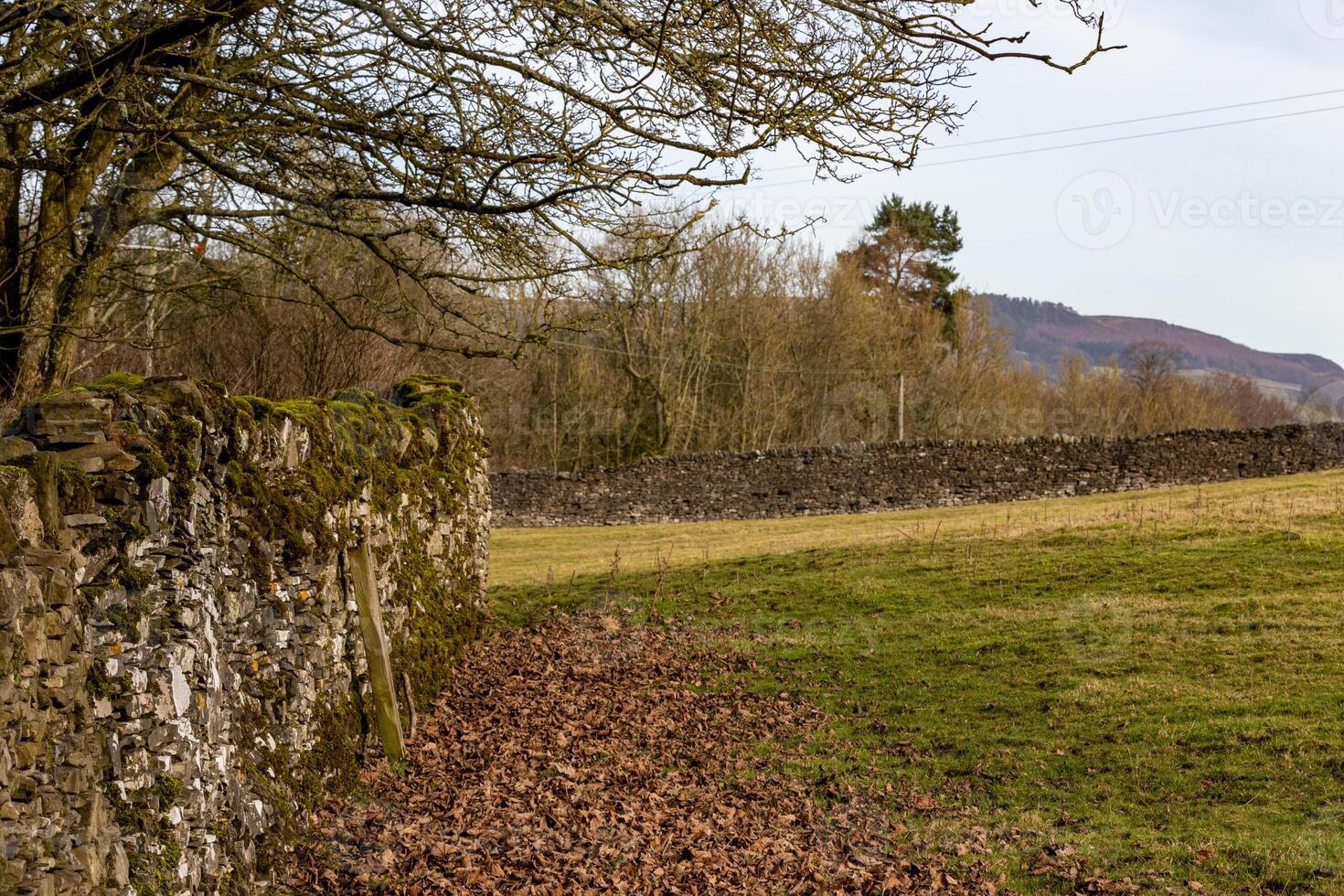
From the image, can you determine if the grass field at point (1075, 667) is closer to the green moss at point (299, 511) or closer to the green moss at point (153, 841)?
the green moss at point (299, 511)

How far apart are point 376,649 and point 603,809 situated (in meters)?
2.14

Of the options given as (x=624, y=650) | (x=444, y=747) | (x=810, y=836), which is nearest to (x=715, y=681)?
(x=624, y=650)

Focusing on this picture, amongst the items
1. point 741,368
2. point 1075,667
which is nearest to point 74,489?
point 1075,667

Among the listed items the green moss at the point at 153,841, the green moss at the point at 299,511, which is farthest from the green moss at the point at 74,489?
the green moss at the point at 153,841

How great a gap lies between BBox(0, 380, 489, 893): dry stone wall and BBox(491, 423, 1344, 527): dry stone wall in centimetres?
2646

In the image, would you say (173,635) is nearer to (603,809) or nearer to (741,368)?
(603,809)

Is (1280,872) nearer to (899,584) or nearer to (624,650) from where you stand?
(624,650)

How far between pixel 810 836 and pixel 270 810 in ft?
11.8

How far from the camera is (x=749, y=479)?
35.3 m

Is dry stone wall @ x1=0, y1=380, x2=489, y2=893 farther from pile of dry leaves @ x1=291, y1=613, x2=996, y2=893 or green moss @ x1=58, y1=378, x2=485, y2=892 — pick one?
pile of dry leaves @ x1=291, y1=613, x2=996, y2=893

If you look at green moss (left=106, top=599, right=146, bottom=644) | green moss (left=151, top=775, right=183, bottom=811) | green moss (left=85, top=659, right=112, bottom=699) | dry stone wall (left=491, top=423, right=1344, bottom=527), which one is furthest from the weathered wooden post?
dry stone wall (left=491, top=423, right=1344, bottom=527)

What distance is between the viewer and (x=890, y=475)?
34156mm

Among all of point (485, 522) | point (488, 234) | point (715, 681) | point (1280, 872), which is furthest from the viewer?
point (485, 522)

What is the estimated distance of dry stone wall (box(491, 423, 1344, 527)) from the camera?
107 feet
